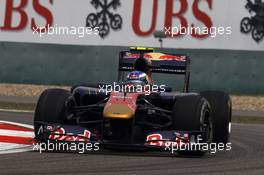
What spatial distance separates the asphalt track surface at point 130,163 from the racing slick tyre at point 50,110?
2.21 ft

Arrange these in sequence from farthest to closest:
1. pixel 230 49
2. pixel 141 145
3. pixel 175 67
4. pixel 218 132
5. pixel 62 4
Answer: pixel 62 4
pixel 230 49
pixel 175 67
pixel 218 132
pixel 141 145

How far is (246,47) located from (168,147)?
495 inches

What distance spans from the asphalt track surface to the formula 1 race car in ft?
0.76

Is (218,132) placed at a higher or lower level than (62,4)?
lower

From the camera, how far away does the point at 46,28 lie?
2512 cm

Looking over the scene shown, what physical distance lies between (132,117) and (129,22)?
13.2m

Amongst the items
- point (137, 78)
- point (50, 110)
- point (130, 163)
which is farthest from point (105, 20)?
point (130, 163)

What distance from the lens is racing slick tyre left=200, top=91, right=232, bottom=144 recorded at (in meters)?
13.2

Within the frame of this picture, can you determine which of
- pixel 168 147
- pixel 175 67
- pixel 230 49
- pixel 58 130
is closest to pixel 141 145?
pixel 168 147

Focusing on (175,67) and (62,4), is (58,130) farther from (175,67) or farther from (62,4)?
(62,4)

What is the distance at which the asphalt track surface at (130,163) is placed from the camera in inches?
394

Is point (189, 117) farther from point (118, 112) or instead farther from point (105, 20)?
point (105, 20)

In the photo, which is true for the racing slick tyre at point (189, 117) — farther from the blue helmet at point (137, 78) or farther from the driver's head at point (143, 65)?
the driver's head at point (143, 65)

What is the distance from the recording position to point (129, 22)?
81.3ft
